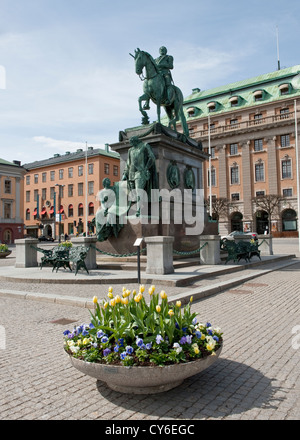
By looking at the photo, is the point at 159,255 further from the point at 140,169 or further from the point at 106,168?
the point at 106,168

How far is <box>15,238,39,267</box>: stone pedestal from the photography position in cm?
1412

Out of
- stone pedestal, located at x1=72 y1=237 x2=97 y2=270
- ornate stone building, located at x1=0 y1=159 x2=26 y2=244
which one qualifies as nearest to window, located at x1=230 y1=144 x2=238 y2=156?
ornate stone building, located at x1=0 y1=159 x2=26 y2=244

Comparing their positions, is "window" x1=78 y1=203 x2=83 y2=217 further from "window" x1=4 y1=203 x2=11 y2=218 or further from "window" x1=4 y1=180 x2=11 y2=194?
"window" x1=4 y1=180 x2=11 y2=194

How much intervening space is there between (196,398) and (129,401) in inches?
25.3

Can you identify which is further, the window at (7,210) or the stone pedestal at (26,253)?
the window at (7,210)

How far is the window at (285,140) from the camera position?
189ft

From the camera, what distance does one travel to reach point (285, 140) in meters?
58.0

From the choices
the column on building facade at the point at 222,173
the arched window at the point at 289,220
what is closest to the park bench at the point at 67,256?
the arched window at the point at 289,220

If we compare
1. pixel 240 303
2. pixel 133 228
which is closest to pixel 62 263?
pixel 133 228

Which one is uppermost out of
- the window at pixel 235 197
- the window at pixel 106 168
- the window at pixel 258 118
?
the window at pixel 258 118

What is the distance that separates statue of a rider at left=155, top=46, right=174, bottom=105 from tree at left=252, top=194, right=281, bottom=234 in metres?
41.8

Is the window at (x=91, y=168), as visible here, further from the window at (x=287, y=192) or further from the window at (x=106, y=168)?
the window at (x=287, y=192)

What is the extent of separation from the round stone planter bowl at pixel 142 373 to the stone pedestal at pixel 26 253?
1135cm

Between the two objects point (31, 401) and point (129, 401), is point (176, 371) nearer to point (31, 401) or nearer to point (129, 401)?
point (129, 401)
